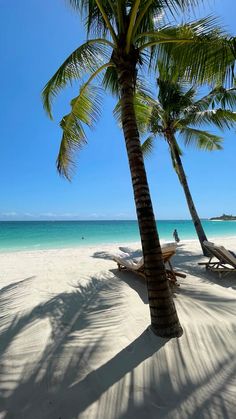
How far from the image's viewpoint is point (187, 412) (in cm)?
204

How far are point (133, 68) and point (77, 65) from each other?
199cm

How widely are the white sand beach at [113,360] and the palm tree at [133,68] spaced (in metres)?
0.44

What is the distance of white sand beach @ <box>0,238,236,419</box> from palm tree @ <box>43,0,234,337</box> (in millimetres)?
444

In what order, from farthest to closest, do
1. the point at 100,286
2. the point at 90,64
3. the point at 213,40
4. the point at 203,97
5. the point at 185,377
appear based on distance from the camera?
the point at 203,97 → the point at 100,286 → the point at 90,64 → the point at 213,40 → the point at 185,377

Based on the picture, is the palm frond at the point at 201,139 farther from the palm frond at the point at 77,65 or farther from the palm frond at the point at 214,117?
the palm frond at the point at 77,65

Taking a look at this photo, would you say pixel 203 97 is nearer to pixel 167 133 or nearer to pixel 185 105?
pixel 185 105

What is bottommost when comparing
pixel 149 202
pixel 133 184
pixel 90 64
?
pixel 149 202

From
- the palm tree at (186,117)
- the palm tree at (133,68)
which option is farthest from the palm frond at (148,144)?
the palm tree at (133,68)

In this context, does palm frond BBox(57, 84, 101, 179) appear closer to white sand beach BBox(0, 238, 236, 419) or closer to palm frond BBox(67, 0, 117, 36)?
palm frond BBox(67, 0, 117, 36)

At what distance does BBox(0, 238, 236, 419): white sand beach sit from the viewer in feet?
6.98

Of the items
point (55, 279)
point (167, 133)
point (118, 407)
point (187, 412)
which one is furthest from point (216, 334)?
point (167, 133)

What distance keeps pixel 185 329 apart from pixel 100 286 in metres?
2.68

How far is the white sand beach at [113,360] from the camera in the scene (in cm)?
213

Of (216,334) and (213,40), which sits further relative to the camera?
(213,40)
